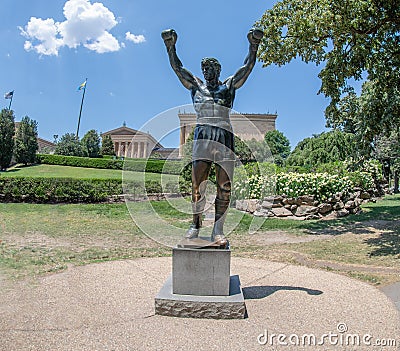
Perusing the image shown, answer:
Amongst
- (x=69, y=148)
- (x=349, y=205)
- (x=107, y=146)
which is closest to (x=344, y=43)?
(x=349, y=205)

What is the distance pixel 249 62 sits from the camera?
4.09 metres

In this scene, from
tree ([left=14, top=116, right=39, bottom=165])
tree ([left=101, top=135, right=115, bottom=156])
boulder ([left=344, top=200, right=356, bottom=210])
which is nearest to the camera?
boulder ([left=344, top=200, right=356, bottom=210])

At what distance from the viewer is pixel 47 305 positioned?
3.77 meters

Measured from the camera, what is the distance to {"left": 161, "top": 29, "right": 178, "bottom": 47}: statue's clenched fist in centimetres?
407

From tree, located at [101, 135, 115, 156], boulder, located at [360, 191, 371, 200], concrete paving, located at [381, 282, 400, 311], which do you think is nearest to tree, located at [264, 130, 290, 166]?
tree, located at [101, 135, 115, 156]

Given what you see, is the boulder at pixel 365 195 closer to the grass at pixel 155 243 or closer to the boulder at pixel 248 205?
the grass at pixel 155 243

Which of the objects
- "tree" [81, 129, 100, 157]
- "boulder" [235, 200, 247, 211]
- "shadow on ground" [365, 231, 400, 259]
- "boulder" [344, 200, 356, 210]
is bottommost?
"shadow on ground" [365, 231, 400, 259]

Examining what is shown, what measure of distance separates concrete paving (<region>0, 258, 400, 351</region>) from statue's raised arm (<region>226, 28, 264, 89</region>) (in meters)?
2.55

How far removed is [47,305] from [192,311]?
1601mm

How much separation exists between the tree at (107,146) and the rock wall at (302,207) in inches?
1472

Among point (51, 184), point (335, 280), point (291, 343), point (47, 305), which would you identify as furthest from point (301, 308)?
point (51, 184)

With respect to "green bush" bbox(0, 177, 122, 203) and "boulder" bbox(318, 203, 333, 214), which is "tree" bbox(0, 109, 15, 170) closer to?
"green bush" bbox(0, 177, 122, 203)

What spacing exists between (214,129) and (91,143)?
44693 millimetres

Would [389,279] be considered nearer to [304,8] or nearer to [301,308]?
[301,308]
